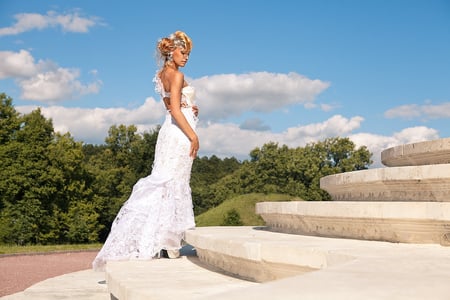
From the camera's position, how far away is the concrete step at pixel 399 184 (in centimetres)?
546

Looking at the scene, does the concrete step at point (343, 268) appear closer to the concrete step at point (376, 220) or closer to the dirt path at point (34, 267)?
the concrete step at point (376, 220)

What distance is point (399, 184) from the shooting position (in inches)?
233

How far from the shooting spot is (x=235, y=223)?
16.0 meters

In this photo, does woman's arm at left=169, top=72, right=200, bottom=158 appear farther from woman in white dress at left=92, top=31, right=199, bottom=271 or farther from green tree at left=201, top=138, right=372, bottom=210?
green tree at left=201, top=138, right=372, bottom=210

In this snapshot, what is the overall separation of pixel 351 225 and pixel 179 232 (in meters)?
2.20

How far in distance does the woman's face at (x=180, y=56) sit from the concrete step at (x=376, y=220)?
2.32m

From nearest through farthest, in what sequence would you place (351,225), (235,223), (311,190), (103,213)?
(351,225) → (235,223) → (103,213) → (311,190)

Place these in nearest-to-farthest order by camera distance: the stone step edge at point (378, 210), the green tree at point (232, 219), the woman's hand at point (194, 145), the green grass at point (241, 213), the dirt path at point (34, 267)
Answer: the stone step edge at point (378, 210), the woman's hand at point (194, 145), the dirt path at point (34, 267), the green tree at point (232, 219), the green grass at point (241, 213)

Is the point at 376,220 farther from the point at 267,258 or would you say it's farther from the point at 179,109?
the point at 179,109

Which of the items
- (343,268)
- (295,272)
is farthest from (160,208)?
(343,268)

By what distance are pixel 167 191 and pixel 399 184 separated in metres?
2.69

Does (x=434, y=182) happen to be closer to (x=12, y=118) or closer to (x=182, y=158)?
(x=182, y=158)

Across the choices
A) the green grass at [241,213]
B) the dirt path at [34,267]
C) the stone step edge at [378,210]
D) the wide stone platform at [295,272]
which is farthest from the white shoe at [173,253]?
the green grass at [241,213]

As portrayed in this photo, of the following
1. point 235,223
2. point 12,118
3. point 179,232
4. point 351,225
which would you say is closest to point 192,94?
point 179,232
